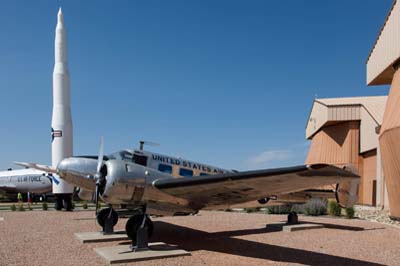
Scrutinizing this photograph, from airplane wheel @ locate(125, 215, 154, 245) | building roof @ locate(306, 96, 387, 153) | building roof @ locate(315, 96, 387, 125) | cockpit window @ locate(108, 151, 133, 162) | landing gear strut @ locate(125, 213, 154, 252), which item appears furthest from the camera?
building roof @ locate(315, 96, 387, 125)

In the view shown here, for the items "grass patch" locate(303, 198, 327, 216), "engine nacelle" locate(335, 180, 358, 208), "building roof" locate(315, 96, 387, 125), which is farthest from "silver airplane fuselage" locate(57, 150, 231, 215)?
"building roof" locate(315, 96, 387, 125)

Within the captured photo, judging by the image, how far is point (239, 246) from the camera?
11484mm

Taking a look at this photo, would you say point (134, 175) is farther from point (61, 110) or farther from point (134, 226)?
point (61, 110)

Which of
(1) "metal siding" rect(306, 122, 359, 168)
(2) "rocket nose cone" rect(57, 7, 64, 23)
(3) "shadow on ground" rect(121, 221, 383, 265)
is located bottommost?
(3) "shadow on ground" rect(121, 221, 383, 265)

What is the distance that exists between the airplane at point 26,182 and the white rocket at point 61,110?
16.8 metres

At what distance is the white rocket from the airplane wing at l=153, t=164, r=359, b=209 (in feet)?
54.4

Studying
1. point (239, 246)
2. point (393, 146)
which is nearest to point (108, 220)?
point (239, 246)

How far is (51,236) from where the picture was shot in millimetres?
13180

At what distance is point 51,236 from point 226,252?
6.95 metres

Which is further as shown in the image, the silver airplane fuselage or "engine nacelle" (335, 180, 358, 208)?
"engine nacelle" (335, 180, 358, 208)

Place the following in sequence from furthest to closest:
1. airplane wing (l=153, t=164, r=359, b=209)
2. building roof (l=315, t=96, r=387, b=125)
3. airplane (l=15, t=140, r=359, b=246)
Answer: building roof (l=315, t=96, r=387, b=125), airplane (l=15, t=140, r=359, b=246), airplane wing (l=153, t=164, r=359, b=209)

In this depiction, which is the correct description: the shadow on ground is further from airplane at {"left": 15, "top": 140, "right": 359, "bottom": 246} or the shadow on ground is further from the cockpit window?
the cockpit window

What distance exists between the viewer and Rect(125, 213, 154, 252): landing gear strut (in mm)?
9852

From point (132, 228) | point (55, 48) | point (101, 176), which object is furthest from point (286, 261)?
point (55, 48)
